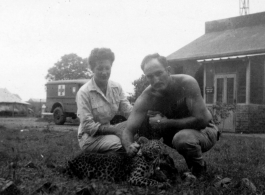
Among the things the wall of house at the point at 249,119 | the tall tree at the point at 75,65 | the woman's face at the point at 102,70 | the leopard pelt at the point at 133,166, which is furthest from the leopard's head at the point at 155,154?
the wall of house at the point at 249,119

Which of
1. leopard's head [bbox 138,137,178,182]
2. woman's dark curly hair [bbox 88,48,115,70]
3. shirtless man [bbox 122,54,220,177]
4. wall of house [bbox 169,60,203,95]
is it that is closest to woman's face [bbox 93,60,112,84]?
A: woman's dark curly hair [bbox 88,48,115,70]

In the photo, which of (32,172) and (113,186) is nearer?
(113,186)

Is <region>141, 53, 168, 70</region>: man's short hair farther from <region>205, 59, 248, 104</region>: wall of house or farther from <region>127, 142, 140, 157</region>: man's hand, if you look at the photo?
<region>205, 59, 248, 104</region>: wall of house

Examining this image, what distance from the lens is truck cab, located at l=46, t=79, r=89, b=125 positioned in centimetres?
1764

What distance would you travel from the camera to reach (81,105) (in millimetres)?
4305

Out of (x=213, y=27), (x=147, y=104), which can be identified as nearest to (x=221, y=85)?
(x=213, y=27)

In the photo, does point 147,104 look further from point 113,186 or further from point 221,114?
point 221,114

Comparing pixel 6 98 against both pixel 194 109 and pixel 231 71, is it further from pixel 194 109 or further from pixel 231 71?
pixel 194 109

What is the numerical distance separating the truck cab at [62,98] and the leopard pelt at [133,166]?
13.5 meters

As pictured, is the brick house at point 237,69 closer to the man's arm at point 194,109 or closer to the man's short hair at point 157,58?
the man's arm at point 194,109

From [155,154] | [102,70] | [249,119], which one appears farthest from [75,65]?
[155,154]

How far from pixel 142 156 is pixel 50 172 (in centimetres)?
129

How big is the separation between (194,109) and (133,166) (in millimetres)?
909

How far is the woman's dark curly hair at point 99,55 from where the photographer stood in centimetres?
433
